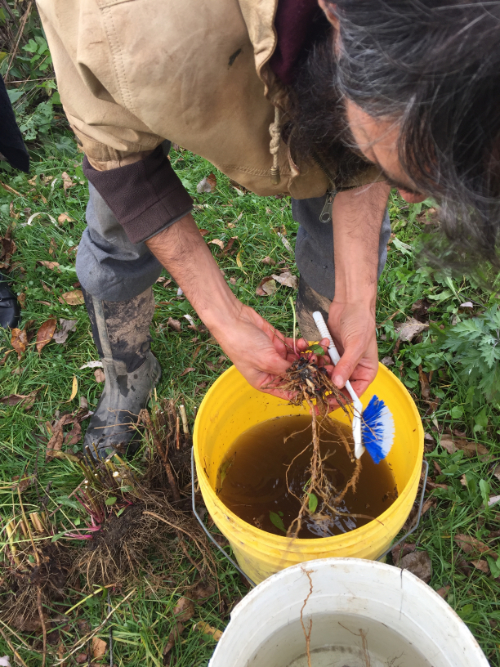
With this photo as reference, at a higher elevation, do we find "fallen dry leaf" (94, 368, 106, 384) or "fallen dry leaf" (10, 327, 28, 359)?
"fallen dry leaf" (10, 327, 28, 359)

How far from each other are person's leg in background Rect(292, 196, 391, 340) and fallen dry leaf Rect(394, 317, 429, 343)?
1.39 ft

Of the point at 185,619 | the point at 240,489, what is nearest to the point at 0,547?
the point at 185,619

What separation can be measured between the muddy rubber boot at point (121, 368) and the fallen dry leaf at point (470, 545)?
127cm

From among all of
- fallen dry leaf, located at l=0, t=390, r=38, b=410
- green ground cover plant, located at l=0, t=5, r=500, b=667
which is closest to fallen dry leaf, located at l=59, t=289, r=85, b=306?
green ground cover plant, located at l=0, t=5, r=500, b=667

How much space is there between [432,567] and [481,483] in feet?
1.11

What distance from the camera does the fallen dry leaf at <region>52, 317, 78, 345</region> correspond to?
2.48 m

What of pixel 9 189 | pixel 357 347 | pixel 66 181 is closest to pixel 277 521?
pixel 357 347

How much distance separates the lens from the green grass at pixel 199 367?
163 centimetres

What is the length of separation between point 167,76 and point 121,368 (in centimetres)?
131

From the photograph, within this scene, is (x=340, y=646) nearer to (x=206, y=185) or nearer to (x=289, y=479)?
(x=289, y=479)

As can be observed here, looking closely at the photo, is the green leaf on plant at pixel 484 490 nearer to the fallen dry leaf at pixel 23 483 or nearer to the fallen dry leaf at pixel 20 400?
→ the fallen dry leaf at pixel 23 483

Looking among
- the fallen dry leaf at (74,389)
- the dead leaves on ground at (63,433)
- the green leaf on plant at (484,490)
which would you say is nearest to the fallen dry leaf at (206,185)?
the fallen dry leaf at (74,389)

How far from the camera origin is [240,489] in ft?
5.81

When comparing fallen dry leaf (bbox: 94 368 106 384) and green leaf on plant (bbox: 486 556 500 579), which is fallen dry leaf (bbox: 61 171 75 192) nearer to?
fallen dry leaf (bbox: 94 368 106 384)
